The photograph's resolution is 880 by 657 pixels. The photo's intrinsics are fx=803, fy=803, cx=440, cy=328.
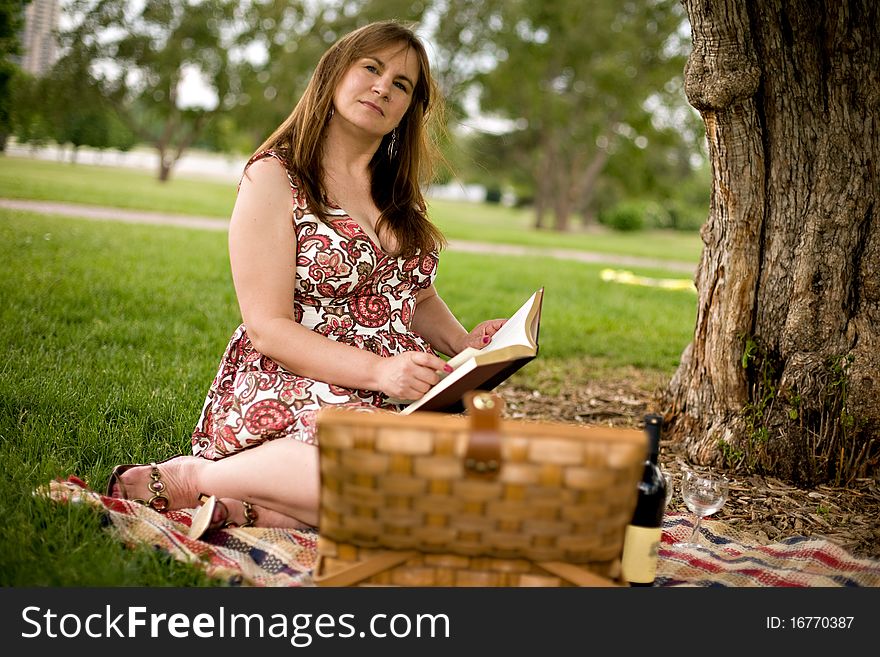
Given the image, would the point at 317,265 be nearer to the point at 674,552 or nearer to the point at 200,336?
the point at 674,552

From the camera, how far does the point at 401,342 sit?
109 inches

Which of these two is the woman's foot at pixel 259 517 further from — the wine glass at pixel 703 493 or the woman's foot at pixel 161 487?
the wine glass at pixel 703 493

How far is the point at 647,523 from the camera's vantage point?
2.06 metres

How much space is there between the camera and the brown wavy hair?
2.65 m

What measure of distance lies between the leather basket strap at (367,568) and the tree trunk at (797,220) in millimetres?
2099

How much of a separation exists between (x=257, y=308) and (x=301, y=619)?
0.96 metres

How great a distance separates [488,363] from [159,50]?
32.5 meters

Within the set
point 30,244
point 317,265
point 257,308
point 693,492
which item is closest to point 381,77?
point 317,265

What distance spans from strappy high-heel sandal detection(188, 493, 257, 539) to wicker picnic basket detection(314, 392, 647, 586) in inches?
23.6

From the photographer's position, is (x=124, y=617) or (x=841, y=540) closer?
(x=124, y=617)

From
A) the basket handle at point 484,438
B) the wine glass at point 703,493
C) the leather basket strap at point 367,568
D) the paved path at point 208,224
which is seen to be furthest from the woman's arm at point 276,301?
the paved path at point 208,224

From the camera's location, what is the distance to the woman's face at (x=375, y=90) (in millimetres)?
2650

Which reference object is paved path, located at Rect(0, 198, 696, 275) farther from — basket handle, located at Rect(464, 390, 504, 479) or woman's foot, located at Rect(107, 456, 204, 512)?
basket handle, located at Rect(464, 390, 504, 479)

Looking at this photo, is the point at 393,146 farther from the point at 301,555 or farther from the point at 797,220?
the point at 797,220
